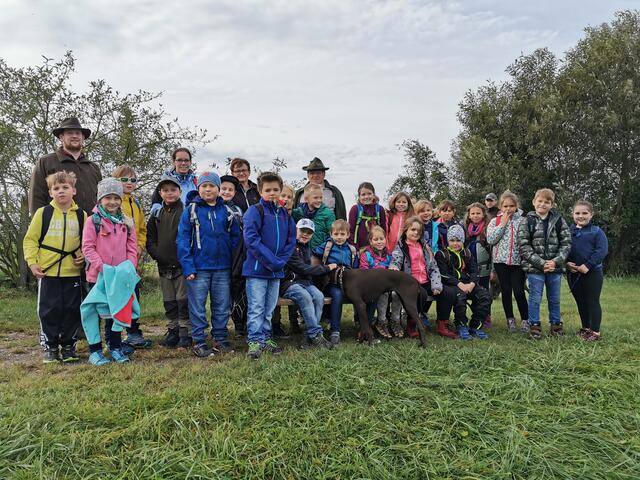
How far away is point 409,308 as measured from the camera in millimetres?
5840

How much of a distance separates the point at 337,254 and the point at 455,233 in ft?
6.44

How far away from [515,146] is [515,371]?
1999cm

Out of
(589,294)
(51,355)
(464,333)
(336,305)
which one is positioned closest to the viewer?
(51,355)

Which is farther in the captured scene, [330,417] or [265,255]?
[265,255]

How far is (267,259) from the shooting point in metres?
5.17

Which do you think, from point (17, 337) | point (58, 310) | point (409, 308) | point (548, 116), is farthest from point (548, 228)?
point (548, 116)

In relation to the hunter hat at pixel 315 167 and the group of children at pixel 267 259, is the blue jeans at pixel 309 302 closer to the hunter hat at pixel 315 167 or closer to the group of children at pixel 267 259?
the group of children at pixel 267 259

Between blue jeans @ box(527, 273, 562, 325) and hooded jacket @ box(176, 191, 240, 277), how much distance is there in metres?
4.13

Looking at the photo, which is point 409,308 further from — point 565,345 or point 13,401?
point 13,401

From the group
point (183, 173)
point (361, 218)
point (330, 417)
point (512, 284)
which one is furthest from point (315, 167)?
point (330, 417)

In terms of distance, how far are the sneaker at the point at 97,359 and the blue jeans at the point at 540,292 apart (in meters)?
5.36

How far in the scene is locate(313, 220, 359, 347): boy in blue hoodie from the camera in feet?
19.2

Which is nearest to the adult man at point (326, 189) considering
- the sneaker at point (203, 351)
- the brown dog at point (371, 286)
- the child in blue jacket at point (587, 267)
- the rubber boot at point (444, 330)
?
the brown dog at point (371, 286)

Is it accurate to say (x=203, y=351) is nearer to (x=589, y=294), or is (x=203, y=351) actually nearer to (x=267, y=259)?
(x=267, y=259)
